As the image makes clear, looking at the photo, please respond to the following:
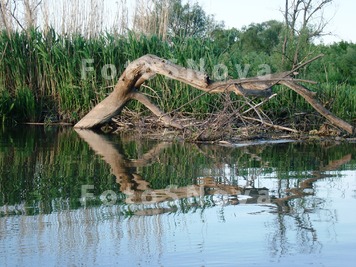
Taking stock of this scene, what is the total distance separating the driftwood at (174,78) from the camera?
32.0 ft

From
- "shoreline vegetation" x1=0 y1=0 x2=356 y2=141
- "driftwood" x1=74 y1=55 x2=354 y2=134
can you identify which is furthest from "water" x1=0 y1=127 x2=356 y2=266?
"shoreline vegetation" x1=0 y1=0 x2=356 y2=141

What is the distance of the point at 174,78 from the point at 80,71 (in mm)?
4108

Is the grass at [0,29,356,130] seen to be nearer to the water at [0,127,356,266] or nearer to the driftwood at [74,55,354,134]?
the driftwood at [74,55,354,134]

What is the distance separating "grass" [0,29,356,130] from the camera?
12.7 meters

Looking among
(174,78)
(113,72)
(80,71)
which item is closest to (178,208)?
(174,78)

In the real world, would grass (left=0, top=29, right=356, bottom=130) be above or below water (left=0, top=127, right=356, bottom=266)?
above

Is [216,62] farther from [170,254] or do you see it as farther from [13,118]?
[170,254]

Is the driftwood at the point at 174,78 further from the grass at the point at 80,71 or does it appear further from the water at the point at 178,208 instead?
the water at the point at 178,208

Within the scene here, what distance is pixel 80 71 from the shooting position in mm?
13891

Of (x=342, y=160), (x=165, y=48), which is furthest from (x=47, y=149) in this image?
(x=165, y=48)

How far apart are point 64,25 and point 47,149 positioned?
18.8 feet

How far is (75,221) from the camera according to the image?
180 inches

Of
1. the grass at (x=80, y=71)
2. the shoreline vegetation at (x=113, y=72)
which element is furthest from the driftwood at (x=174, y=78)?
the grass at (x=80, y=71)

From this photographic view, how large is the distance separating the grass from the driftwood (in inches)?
31.6
